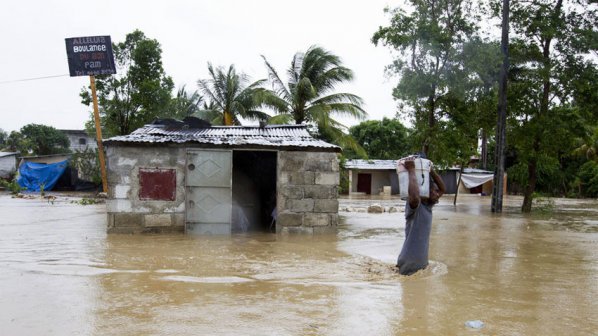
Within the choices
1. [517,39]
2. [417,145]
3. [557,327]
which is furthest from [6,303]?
[517,39]

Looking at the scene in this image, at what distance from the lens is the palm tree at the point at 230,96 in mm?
25375

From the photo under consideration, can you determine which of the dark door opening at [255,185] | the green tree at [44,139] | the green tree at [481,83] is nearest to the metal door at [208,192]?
the dark door opening at [255,185]

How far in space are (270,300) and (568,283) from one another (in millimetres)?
3909

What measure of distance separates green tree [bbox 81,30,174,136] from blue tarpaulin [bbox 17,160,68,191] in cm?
782

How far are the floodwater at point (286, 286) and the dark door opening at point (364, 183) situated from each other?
2664 centimetres

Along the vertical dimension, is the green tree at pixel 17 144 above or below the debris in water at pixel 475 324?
above

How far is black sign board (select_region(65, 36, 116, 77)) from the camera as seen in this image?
22.8 meters

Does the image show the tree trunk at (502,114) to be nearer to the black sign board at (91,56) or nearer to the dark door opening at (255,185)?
the dark door opening at (255,185)

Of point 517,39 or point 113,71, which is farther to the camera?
point 113,71

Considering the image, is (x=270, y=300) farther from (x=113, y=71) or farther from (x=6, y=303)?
(x=113, y=71)

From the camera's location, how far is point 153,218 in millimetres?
11539

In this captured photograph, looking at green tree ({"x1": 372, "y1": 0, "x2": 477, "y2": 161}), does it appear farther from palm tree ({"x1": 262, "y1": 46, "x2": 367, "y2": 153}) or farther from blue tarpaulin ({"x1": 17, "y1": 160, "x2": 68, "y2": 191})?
blue tarpaulin ({"x1": 17, "y1": 160, "x2": 68, "y2": 191})

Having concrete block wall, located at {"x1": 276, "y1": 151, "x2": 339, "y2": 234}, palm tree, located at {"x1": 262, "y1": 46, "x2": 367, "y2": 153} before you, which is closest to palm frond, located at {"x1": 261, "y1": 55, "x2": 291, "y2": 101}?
palm tree, located at {"x1": 262, "y1": 46, "x2": 367, "y2": 153}

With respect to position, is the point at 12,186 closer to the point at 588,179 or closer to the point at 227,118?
the point at 227,118
